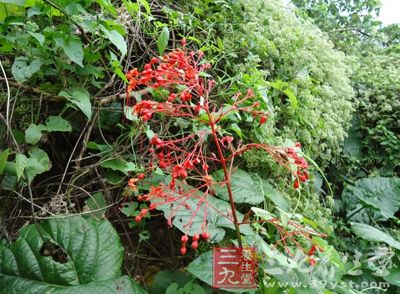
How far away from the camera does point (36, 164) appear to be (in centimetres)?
94

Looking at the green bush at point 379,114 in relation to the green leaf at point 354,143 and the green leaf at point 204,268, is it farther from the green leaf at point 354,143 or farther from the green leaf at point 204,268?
the green leaf at point 204,268

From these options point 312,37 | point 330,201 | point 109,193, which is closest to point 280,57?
point 312,37

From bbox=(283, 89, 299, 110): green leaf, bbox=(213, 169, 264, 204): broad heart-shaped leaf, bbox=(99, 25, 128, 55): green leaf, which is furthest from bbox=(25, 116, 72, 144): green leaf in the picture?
bbox=(283, 89, 299, 110): green leaf

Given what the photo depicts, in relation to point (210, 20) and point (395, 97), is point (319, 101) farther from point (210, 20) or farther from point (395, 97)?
point (395, 97)

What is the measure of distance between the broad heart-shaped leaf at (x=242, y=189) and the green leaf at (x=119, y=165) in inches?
10.1

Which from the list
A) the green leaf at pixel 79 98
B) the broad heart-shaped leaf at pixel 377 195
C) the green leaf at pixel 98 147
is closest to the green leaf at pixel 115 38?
the green leaf at pixel 79 98

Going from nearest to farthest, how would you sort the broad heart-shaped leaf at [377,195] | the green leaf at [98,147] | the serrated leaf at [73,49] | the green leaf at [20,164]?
the green leaf at [20,164]
the serrated leaf at [73,49]
the green leaf at [98,147]
the broad heart-shaped leaf at [377,195]

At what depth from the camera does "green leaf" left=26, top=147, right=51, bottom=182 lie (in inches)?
36.4

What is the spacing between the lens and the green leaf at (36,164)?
0.92 m

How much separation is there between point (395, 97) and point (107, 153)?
1714mm

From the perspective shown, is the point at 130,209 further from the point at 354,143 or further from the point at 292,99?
the point at 354,143

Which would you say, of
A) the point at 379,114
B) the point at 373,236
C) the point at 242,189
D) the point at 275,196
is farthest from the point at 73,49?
the point at 379,114

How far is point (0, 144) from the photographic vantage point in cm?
102

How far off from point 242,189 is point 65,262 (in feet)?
1.72
